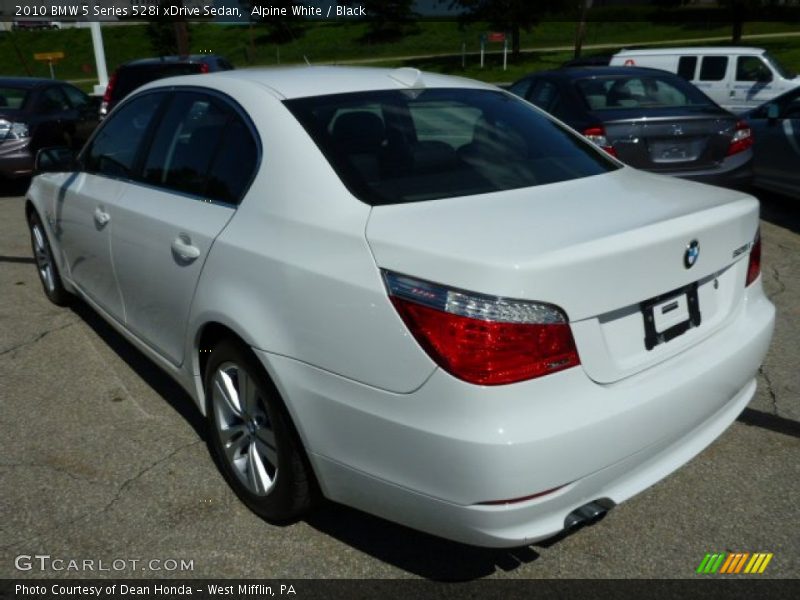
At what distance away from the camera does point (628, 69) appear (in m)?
7.80

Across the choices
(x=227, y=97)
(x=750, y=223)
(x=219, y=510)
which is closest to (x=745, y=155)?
(x=750, y=223)

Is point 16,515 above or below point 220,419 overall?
below

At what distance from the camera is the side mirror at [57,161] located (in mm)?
4354

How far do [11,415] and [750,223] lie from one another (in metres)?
3.47

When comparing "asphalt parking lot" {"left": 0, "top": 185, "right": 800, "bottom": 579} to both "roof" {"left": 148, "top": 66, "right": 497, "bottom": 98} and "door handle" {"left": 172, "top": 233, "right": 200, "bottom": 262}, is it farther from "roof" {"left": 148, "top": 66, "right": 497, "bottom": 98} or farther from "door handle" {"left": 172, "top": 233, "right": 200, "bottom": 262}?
"roof" {"left": 148, "top": 66, "right": 497, "bottom": 98}

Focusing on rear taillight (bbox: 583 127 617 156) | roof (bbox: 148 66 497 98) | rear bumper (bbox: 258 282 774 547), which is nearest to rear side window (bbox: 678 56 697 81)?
rear taillight (bbox: 583 127 617 156)

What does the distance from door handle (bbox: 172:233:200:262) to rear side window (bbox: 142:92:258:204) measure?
194mm

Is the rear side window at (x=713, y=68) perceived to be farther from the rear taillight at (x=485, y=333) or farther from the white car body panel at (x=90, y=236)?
the rear taillight at (x=485, y=333)

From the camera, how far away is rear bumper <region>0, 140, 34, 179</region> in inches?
382

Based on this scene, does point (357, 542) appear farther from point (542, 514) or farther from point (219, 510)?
point (542, 514)

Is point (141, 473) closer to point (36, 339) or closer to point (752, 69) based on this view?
point (36, 339)

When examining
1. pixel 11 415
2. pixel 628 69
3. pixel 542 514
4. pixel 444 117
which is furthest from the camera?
pixel 628 69

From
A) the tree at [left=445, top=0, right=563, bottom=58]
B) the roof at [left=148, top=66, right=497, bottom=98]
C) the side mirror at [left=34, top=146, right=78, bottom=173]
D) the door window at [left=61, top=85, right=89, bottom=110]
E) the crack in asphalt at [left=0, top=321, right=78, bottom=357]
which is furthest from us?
the tree at [left=445, top=0, right=563, bottom=58]
